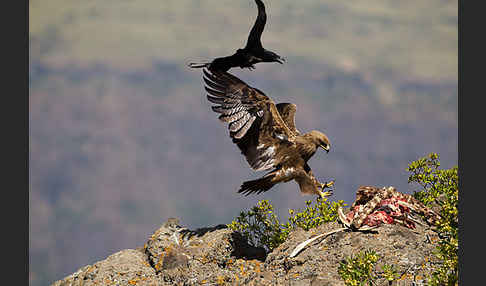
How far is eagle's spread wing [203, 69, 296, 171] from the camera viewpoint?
26.9ft

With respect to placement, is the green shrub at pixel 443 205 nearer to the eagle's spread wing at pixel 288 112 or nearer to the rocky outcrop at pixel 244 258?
the rocky outcrop at pixel 244 258

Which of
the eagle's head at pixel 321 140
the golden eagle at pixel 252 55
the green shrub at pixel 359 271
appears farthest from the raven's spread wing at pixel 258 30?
the green shrub at pixel 359 271

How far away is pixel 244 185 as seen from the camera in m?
8.22

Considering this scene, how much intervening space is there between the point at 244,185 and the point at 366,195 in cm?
160

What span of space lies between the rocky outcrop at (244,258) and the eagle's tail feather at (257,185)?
1.96 feet

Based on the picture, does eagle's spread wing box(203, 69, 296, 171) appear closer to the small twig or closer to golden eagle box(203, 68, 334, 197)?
golden eagle box(203, 68, 334, 197)

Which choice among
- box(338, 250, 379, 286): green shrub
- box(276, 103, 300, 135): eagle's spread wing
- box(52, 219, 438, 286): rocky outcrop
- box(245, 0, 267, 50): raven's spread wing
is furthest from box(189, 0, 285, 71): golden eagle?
box(338, 250, 379, 286): green shrub

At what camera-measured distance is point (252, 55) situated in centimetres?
867

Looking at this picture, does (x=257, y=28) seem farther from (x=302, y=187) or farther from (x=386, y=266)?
(x=386, y=266)

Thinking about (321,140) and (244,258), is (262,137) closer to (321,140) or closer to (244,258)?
(321,140)

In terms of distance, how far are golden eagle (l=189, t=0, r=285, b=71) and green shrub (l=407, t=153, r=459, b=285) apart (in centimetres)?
250

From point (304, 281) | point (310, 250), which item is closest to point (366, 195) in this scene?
point (310, 250)

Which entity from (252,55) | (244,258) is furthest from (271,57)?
(244,258)

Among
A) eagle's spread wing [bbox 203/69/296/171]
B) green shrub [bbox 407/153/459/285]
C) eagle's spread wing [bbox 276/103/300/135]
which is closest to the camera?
green shrub [bbox 407/153/459/285]
